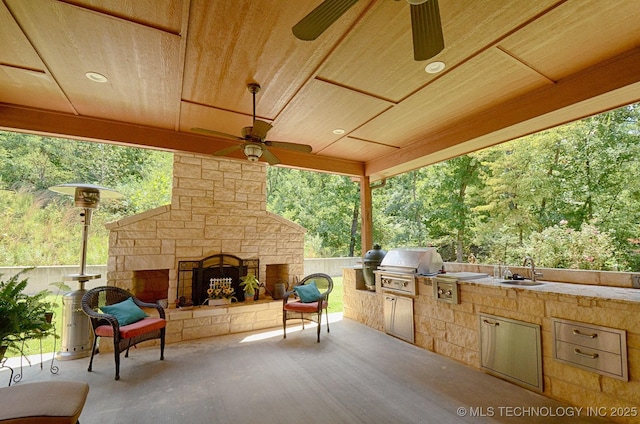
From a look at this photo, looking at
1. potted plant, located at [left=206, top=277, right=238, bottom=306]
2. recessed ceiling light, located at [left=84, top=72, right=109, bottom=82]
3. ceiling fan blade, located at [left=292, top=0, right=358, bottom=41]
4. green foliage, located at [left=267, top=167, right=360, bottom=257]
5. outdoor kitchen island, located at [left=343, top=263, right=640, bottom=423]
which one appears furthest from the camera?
green foliage, located at [left=267, top=167, right=360, bottom=257]

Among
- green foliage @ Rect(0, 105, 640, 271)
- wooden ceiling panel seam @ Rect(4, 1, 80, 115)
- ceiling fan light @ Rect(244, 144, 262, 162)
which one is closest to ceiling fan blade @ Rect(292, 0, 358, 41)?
ceiling fan light @ Rect(244, 144, 262, 162)

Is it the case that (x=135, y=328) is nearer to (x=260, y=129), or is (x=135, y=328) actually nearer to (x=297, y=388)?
(x=297, y=388)

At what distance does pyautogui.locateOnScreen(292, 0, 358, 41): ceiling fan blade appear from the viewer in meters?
1.17

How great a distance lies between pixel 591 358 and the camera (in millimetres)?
2072

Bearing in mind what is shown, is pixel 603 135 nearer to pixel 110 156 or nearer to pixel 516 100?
pixel 516 100

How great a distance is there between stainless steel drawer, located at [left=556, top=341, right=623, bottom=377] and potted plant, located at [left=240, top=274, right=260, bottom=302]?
3.68 metres

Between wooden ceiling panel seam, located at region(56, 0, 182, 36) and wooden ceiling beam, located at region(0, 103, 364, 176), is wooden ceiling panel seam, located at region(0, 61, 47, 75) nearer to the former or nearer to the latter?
wooden ceiling beam, located at region(0, 103, 364, 176)

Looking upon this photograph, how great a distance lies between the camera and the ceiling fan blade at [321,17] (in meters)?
1.17

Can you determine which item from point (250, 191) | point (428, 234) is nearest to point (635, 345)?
point (250, 191)

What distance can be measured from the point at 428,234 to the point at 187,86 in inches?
333

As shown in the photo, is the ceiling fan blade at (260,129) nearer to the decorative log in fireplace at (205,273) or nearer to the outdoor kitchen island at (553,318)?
the decorative log in fireplace at (205,273)

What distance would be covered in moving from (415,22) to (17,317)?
280 centimetres

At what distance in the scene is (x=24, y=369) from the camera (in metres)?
2.91

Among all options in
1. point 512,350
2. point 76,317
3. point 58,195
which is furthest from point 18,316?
point 58,195
